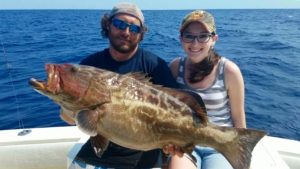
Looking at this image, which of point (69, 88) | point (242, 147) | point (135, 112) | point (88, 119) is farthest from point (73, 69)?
point (242, 147)

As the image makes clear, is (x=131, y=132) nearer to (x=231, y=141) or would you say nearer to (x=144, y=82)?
(x=144, y=82)

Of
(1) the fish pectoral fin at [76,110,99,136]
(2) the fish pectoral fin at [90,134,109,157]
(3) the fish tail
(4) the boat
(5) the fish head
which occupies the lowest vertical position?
(4) the boat

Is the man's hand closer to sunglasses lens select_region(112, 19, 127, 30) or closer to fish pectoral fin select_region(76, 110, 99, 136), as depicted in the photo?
fish pectoral fin select_region(76, 110, 99, 136)

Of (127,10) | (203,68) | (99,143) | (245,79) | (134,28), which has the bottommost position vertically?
(245,79)

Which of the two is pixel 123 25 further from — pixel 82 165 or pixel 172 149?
pixel 82 165

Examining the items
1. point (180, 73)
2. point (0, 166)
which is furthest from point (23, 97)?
point (180, 73)

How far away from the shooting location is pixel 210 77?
4.28 m

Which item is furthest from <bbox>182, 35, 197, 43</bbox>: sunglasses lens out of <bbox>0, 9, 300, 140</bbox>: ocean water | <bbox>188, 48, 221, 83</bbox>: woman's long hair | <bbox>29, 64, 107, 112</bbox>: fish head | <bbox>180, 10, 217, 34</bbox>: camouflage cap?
<bbox>0, 9, 300, 140</bbox>: ocean water

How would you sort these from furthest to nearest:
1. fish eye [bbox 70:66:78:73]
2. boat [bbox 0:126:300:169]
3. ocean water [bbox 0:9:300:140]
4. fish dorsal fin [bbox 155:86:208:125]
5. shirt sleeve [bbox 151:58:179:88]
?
ocean water [bbox 0:9:300:140], boat [bbox 0:126:300:169], shirt sleeve [bbox 151:58:179:88], fish dorsal fin [bbox 155:86:208:125], fish eye [bbox 70:66:78:73]

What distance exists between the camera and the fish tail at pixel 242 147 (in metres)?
3.10

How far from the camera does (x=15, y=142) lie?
4.79 m

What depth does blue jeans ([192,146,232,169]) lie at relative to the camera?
3.79 metres

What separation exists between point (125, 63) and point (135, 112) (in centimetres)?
105

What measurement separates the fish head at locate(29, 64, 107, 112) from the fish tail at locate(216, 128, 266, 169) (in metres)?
1.19
